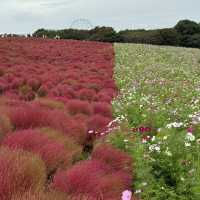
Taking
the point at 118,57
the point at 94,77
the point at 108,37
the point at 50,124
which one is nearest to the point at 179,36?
the point at 108,37

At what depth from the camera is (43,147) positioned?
5.63 m

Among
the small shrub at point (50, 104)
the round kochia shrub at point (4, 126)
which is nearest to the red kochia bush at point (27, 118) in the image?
the round kochia shrub at point (4, 126)

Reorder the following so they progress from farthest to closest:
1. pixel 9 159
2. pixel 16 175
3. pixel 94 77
→ pixel 94 77 → pixel 9 159 → pixel 16 175

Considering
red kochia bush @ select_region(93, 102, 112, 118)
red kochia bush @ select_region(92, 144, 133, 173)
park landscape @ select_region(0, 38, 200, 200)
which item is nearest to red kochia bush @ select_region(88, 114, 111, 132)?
park landscape @ select_region(0, 38, 200, 200)

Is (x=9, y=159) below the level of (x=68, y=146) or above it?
above

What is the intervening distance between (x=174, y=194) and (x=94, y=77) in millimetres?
13850

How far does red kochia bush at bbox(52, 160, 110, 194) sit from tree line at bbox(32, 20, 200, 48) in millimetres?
52424

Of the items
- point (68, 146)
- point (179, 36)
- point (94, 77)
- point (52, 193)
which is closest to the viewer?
point (52, 193)

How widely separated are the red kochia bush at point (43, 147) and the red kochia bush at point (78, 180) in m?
0.51

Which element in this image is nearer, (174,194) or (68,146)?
(174,194)

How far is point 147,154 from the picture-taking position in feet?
17.8

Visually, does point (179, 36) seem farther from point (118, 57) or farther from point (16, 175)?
point (16, 175)

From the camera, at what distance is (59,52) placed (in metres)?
30.6

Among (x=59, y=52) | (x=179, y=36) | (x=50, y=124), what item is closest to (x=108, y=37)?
(x=179, y=36)
